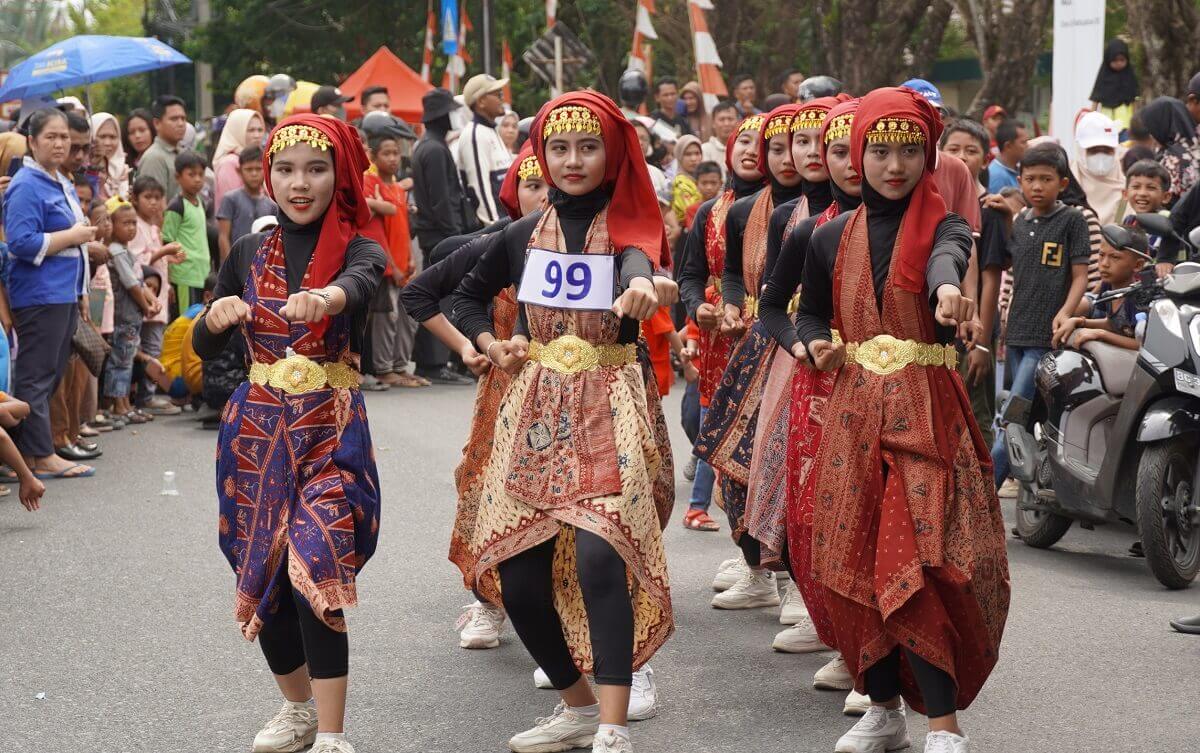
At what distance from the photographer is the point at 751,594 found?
684 centimetres

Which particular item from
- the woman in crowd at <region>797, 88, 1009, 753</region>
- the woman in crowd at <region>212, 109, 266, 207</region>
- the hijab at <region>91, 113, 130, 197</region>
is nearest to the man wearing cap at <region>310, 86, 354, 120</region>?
the woman in crowd at <region>212, 109, 266, 207</region>

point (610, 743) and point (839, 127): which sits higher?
point (839, 127)

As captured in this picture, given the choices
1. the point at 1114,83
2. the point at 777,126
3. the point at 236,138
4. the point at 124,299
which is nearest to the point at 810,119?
the point at 777,126

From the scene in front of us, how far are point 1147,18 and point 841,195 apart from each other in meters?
11.4

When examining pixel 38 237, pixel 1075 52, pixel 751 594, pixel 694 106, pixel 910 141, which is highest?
pixel 1075 52

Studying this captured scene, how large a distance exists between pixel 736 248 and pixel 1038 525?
249 cm

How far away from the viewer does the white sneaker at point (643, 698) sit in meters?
5.32

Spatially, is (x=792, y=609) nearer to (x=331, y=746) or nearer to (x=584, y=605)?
(x=584, y=605)

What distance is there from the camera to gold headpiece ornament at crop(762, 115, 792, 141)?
646 centimetres

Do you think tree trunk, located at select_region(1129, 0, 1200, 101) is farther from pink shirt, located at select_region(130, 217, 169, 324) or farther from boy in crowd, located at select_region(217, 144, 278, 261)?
pink shirt, located at select_region(130, 217, 169, 324)

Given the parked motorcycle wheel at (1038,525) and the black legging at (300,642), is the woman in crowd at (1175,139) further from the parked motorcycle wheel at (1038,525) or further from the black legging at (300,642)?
the black legging at (300,642)

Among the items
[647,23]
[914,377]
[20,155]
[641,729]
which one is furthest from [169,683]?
[647,23]

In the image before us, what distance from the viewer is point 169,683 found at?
573cm

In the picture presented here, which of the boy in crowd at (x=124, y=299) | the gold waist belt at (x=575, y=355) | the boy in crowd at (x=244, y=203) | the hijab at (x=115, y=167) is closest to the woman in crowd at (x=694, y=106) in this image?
the boy in crowd at (x=244, y=203)
